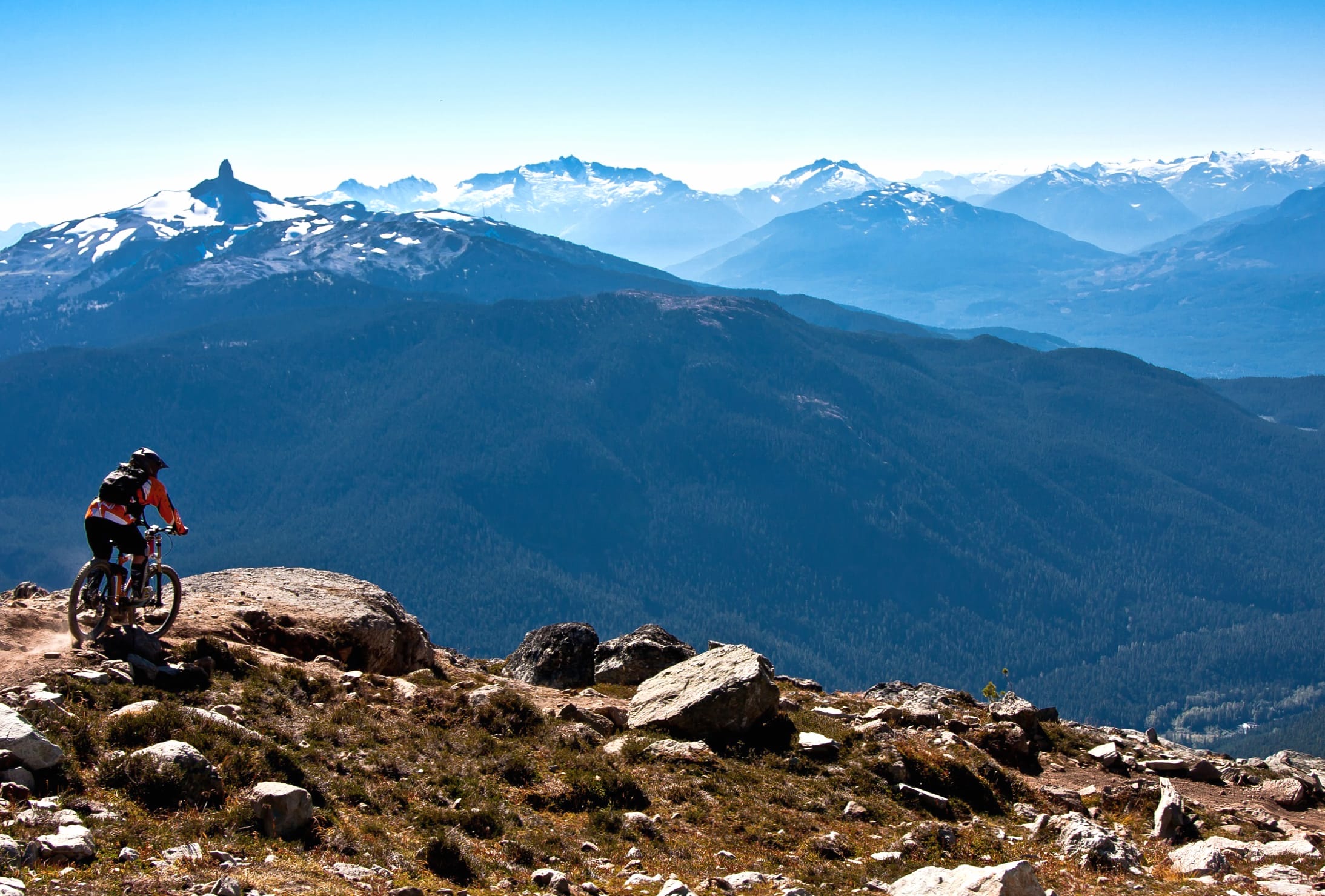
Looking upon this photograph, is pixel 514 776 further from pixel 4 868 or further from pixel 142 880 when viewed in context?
pixel 4 868

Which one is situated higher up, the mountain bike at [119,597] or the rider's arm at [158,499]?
the rider's arm at [158,499]

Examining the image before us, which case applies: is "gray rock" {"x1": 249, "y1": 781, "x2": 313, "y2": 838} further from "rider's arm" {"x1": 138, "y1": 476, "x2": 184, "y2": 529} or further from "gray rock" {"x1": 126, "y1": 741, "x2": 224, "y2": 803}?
"rider's arm" {"x1": 138, "y1": 476, "x2": 184, "y2": 529}

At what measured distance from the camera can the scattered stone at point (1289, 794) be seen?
87.8ft

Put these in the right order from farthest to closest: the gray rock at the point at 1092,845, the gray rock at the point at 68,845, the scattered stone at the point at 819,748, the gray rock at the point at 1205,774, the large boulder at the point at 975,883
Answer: the gray rock at the point at 1205,774 < the scattered stone at the point at 819,748 < the gray rock at the point at 1092,845 < the large boulder at the point at 975,883 < the gray rock at the point at 68,845

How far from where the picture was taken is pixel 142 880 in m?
13.4

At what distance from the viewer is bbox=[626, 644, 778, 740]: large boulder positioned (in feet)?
81.7

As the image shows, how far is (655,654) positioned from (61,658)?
18.3m

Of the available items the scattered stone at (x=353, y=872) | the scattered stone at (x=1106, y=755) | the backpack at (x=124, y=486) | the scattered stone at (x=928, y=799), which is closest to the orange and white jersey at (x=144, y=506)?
the backpack at (x=124, y=486)

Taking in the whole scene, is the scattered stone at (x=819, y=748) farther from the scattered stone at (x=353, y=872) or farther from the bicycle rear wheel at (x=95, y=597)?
the bicycle rear wheel at (x=95, y=597)

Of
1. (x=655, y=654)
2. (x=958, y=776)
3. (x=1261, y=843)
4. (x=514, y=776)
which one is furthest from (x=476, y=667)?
(x=1261, y=843)

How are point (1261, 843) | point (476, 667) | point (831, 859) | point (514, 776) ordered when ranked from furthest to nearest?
point (476, 667)
point (1261, 843)
point (514, 776)
point (831, 859)

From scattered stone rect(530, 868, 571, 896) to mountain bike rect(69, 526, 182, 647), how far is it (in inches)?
498

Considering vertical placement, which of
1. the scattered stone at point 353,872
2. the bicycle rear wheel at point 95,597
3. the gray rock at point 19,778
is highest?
the bicycle rear wheel at point 95,597

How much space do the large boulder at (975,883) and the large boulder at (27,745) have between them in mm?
14261
